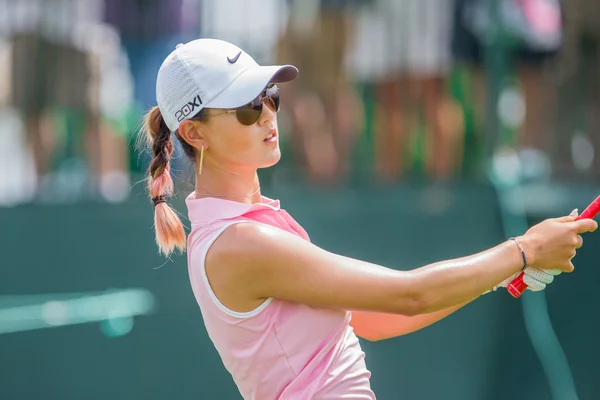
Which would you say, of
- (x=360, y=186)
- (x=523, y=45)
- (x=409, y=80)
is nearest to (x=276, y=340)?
(x=360, y=186)

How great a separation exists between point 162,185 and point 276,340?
592 millimetres

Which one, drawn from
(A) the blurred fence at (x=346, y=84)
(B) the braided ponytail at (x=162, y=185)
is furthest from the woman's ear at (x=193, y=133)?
(A) the blurred fence at (x=346, y=84)

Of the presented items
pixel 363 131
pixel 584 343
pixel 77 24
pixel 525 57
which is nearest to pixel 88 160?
pixel 77 24

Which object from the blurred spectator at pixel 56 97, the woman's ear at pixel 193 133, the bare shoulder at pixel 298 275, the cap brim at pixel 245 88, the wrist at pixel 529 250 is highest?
the cap brim at pixel 245 88

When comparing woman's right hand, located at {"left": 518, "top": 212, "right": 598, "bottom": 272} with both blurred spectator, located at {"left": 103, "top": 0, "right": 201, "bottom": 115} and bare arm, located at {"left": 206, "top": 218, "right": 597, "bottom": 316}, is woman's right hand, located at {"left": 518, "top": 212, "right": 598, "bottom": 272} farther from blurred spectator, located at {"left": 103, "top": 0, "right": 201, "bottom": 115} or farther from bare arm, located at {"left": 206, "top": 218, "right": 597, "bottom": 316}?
blurred spectator, located at {"left": 103, "top": 0, "right": 201, "bottom": 115}

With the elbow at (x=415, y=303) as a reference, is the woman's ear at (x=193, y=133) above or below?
above

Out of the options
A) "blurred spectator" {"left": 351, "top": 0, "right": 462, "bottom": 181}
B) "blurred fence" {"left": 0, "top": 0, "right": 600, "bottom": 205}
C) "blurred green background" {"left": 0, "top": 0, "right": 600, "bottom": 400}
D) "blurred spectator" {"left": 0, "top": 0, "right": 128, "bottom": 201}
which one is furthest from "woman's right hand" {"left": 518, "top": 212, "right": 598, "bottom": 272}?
"blurred spectator" {"left": 0, "top": 0, "right": 128, "bottom": 201}

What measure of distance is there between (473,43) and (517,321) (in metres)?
1.62

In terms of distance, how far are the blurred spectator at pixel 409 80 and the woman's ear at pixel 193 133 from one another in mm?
2966

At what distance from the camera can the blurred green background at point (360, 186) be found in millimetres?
5184

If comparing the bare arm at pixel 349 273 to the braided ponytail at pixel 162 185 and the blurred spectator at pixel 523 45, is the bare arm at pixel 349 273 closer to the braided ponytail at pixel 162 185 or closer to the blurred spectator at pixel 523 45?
the braided ponytail at pixel 162 185

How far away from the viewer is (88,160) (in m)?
6.00

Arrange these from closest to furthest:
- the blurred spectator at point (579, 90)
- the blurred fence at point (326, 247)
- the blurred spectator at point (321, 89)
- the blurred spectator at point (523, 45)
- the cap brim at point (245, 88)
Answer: the cap brim at point (245, 88)
the blurred fence at point (326, 247)
the blurred spectator at point (579, 90)
the blurred spectator at point (523, 45)
the blurred spectator at point (321, 89)

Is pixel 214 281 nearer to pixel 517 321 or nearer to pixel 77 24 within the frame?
pixel 517 321
